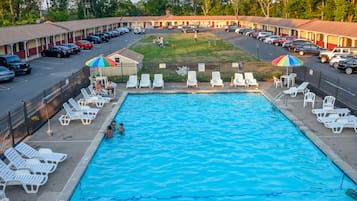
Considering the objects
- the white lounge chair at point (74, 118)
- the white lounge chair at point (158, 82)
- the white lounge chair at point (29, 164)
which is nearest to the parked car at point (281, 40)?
the white lounge chair at point (158, 82)

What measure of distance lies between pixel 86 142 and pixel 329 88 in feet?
45.5

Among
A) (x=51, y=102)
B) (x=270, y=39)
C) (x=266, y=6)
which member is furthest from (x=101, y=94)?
(x=266, y=6)

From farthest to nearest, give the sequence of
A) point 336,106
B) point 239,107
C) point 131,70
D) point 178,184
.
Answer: point 131,70 → point 239,107 → point 336,106 → point 178,184

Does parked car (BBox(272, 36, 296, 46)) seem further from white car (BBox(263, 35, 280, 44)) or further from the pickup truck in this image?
the pickup truck

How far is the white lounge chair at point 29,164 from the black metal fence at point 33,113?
4.15 ft

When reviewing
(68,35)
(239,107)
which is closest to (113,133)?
(239,107)

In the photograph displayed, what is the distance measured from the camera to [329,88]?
21141 mm

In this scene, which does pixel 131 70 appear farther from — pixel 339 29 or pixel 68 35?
pixel 68 35

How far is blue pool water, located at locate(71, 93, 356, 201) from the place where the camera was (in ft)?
36.2

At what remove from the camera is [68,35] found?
54.8m

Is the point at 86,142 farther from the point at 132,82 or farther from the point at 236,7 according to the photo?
the point at 236,7

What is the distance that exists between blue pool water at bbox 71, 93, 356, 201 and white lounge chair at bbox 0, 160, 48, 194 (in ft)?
3.45

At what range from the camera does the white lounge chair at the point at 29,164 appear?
1101 cm

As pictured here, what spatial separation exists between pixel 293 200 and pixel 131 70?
18945 mm
